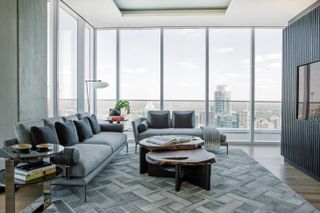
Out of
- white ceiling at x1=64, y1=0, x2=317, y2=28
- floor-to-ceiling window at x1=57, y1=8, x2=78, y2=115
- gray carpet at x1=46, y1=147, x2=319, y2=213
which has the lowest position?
gray carpet at x1=46, y1=147, x2=319, y2=213

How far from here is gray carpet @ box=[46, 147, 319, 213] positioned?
111 inches

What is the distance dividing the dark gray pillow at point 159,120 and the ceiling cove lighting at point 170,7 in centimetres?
233

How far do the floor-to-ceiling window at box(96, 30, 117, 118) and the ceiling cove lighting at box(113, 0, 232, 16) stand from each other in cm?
Answer: 132

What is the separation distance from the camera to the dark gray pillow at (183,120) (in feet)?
20.1

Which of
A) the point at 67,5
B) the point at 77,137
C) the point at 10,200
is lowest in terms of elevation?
the point at 10,200

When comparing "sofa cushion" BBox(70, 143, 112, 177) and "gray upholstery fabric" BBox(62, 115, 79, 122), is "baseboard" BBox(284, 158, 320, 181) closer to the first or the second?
"sofa cushion" BBox(70, 143, 112, 177)

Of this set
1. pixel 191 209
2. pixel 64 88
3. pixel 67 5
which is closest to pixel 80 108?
pixel 64 88

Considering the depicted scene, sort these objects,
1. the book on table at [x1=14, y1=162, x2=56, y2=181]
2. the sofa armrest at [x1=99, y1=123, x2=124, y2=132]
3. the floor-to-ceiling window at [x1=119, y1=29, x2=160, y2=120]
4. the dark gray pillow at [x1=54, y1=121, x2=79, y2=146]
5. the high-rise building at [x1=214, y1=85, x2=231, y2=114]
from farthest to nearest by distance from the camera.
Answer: the floor-to-ceiling window at [x1=119, y1=29, x2=160, y2=120] < the high-rise building at [x1=214, y1=85, x2=231, y2=114] < the sofa armrest at [x1=99, y1=123, x2=124, y2=132] < the dark gray pillow at [x1=54, y1=121, x2=79, y2=146] < the book on table at [x1=14, y1=162, x2=56, y2=181]

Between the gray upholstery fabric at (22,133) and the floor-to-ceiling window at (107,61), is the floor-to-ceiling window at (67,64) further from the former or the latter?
the gray upholstery fabric at (22,133)

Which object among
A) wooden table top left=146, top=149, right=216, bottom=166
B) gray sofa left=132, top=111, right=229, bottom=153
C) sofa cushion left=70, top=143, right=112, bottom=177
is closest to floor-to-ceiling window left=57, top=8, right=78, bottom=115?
gray sofa left=132, top=111, right=229, bottom=153

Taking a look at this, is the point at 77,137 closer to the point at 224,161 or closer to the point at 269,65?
the point at 224,161

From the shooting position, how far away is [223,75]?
22.2ft

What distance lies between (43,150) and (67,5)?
3604mm

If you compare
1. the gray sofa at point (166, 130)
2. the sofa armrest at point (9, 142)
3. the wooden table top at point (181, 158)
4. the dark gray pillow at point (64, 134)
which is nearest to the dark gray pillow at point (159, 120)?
the gray sofa at point (166, 130)
